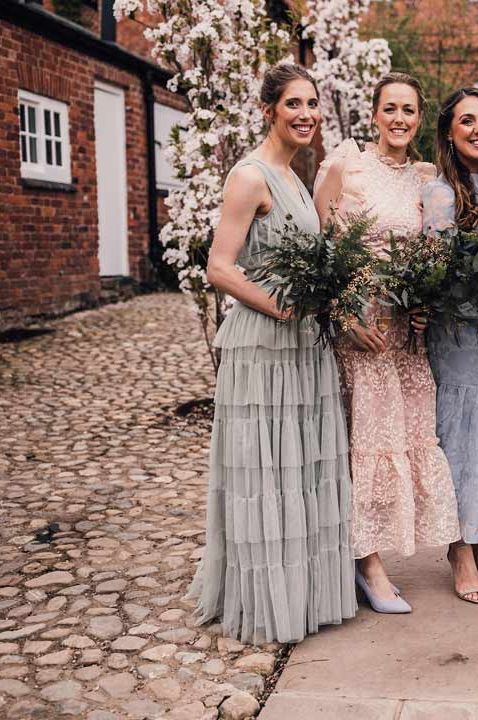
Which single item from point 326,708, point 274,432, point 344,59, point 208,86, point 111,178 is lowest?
point 326,708

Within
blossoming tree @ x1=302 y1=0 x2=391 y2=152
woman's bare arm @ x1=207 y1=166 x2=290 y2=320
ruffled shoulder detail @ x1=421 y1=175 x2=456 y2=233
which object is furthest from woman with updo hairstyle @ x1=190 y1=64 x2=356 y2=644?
blossoming tree @ x1=302 y1=0 x2=391 y2=152

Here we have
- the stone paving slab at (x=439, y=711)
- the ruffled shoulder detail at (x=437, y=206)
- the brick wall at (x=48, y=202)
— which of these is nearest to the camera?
the stone paving slab at (x=439, y=711)

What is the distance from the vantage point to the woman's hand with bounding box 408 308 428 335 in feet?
10.4

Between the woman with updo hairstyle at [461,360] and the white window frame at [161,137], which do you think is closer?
the woman with updo hairstyle at [461,360]

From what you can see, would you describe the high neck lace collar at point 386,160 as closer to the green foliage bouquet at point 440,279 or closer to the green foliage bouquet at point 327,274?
the green foliage bouquet at point 440,279

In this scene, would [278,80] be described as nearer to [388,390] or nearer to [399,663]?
[388,390]

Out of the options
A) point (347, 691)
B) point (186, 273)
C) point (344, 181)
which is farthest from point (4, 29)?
point (347, 691)

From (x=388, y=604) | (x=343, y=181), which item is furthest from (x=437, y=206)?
(x=388, y=604)

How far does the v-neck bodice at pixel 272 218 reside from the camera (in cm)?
312

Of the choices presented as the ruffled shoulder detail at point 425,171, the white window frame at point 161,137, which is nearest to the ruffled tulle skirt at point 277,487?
the ruffled shoulder detail at point 425,171

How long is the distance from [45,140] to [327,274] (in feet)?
28.9

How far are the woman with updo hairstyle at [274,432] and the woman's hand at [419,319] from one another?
12.6 inches

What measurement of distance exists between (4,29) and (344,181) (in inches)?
296

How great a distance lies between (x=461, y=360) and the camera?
3428 mm
